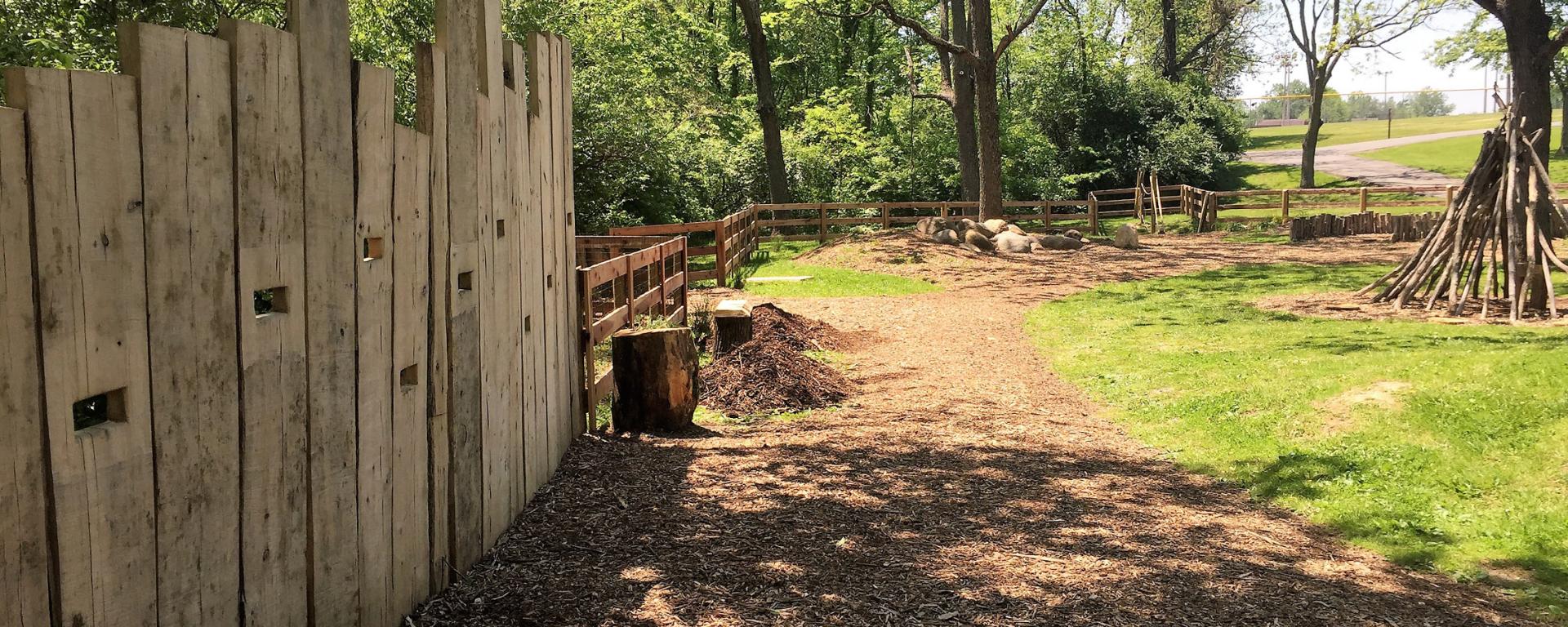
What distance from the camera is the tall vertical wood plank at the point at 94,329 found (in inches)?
90.9

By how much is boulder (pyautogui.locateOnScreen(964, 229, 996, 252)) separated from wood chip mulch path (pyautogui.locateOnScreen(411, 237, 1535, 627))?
1350 cm

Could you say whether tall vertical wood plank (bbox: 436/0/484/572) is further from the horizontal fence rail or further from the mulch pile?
the mulch pile

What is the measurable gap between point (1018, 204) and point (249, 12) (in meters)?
18.9

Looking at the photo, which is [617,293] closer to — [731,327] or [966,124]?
[731,327]

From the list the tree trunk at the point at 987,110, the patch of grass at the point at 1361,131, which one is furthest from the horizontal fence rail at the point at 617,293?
the patch of grass at the point at 1361,131

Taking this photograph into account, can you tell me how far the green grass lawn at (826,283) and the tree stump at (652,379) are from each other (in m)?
9.20

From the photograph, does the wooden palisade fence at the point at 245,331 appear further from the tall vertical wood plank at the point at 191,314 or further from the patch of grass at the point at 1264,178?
the patch of grass at the point at 1264,178

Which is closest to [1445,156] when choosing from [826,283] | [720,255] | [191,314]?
[826,283]

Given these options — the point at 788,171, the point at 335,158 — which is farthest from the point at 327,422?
the point at 788,171

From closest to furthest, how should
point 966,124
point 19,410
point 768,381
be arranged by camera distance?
point 19,410 < point 768,381 < point 966,124

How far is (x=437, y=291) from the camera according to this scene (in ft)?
13.8

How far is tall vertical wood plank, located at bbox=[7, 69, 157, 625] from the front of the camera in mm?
2309

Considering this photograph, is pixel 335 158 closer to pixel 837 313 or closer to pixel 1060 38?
pixel 837 313

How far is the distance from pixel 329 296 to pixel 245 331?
0.44m
